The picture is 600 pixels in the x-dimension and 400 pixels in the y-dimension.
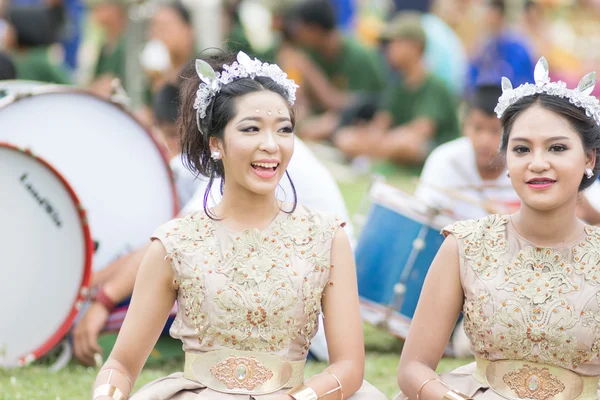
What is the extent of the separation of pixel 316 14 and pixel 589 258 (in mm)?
8560

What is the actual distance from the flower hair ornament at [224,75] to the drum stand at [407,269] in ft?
6.04

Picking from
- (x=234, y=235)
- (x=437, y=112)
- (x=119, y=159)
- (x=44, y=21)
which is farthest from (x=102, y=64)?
(x=234, y=235)

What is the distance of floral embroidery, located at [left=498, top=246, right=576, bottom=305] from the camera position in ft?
10.9

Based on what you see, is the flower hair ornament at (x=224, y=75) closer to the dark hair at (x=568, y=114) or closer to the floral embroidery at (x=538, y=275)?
the dark hair at (x=568, y=114)

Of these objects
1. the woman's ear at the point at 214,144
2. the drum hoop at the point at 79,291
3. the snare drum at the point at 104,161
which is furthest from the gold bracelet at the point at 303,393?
the snare drum at the point at 104,161

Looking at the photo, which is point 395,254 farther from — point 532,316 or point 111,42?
point 111,42

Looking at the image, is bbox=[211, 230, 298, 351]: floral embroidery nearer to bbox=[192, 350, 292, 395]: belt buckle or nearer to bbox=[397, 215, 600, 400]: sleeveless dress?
bbox=[192, 350, 292, 395]: belt buckle

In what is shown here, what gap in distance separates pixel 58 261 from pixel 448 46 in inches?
332

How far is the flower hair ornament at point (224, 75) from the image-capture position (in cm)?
349

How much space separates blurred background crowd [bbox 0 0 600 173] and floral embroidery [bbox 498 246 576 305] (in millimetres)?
5281

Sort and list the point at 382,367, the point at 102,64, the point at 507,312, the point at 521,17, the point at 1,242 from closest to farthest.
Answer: the point at 507,312 < the point at 1,242 < the point at 382,367 < the point at 102,64 < the point at 521,17

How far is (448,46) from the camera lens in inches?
497

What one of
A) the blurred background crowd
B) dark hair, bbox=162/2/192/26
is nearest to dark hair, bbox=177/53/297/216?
the blurred background crowd

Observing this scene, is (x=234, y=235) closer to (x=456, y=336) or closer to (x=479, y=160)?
(x=456, y=336)
